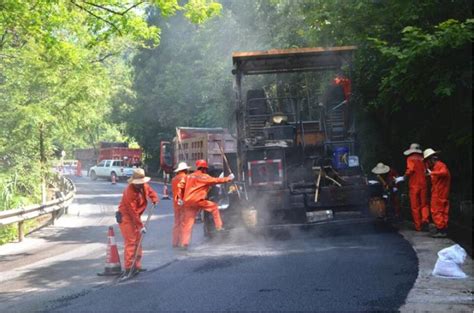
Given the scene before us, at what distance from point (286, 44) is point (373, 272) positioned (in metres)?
13.5

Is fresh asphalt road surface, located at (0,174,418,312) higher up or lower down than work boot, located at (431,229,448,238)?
lower down

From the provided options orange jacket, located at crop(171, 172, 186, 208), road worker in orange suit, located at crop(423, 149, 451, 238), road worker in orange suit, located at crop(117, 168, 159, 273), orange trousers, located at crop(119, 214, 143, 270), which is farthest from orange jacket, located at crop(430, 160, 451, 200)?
orange trousers, located at crop(119, 214, 143, 270)

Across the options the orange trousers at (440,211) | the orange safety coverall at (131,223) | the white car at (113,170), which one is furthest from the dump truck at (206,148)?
the white car at (113,170)

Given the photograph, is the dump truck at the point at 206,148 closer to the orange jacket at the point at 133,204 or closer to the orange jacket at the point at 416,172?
the orange jacket at the point at 416,172

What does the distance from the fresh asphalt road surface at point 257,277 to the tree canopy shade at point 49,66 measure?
4556 mm

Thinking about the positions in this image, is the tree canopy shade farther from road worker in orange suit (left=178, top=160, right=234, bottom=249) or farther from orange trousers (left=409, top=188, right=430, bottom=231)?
orange trousers (left=409, top=188, right=430, bottom=231)

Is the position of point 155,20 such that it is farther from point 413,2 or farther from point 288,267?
point 288,267

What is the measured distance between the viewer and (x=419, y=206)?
37.3 feet

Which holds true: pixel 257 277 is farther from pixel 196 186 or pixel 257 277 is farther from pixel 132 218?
pixel 196 186

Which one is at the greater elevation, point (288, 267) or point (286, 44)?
point (286, 44)

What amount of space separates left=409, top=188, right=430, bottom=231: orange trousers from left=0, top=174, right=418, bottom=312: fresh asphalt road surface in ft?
1.74

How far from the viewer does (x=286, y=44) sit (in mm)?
19938

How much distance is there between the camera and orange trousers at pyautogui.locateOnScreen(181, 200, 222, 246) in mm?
10180

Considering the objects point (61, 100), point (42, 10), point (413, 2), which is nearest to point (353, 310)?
point (413, 2)
